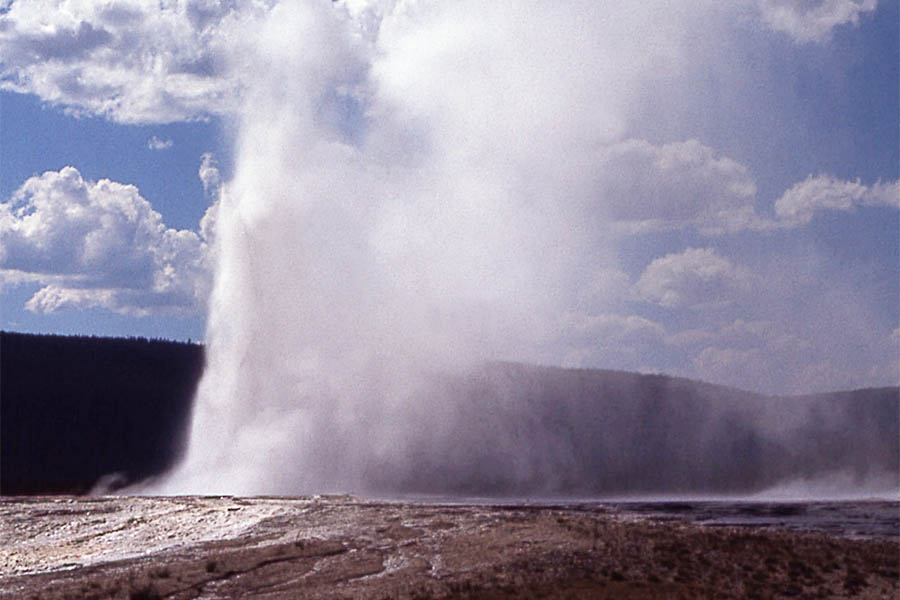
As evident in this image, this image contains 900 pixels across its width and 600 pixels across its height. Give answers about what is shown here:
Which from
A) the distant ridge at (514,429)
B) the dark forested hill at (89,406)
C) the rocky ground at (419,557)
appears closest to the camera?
the rocky ground at (419,557)

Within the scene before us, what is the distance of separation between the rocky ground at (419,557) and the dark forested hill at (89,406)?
134ft

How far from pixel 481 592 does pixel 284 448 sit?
120ft

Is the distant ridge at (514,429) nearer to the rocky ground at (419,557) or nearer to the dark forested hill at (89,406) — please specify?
the dark forested hill at (89,406)

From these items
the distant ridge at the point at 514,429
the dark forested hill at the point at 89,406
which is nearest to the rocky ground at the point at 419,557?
the distant ridge at the point at 514,429

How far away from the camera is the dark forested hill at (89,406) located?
8688 cm

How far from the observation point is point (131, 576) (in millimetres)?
27359

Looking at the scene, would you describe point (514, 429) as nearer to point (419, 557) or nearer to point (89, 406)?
point (89, 406)

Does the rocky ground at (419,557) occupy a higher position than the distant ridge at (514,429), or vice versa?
the distant ridge at (514,429)

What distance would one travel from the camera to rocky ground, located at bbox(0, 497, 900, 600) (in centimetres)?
2600

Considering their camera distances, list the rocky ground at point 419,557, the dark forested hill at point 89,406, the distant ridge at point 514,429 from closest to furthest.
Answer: the rocky ground at point 419,557
the distant ridge at point 514,429
the dark forested hill at point 89,406

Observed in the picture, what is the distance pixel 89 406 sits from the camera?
10225 centimetres

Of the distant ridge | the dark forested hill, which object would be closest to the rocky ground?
the distant ridge

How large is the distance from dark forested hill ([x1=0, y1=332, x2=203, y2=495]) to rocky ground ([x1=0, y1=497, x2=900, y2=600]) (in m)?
40.8

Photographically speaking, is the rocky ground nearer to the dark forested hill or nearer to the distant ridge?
the distant ridge
